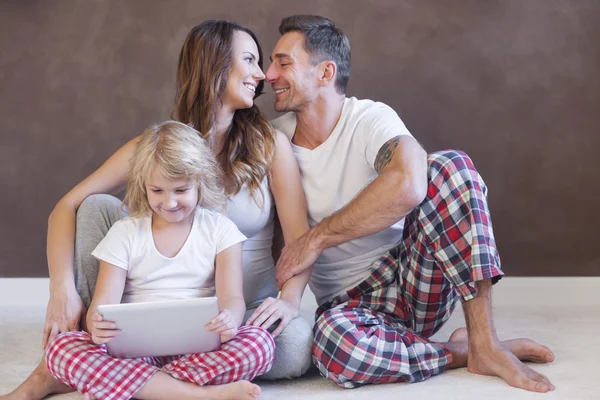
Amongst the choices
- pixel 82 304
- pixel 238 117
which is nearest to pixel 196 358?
pixel 82 304

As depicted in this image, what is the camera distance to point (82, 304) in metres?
1.92

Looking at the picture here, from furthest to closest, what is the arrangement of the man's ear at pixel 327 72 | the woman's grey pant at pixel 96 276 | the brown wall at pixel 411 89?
the brown wall at pixel 411 89 < the man's ear at pixel 327 72 < the woman's grey pant at pixel 96 276

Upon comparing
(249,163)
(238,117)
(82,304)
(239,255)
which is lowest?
(82,304)

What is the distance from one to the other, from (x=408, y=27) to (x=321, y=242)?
128cm

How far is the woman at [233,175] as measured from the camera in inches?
78.5

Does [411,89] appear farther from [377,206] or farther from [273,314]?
[273,314]

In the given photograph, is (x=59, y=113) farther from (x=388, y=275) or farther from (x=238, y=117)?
(x=388, y=275)

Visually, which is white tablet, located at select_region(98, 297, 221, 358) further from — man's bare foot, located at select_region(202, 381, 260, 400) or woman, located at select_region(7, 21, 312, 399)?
woman, located at select_region(7, 21, 312, 399)

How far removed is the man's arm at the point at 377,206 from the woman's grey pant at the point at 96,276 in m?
0.18

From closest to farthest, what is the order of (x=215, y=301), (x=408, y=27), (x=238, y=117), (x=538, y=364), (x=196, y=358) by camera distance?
(x=215, y=301), (x=196, y=358), (x=538, y=364), (x=238, y=117), (x=408, y=27)

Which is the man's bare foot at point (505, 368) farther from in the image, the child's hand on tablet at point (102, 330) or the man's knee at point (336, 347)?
the child's hand on tablet at point (102, 330)

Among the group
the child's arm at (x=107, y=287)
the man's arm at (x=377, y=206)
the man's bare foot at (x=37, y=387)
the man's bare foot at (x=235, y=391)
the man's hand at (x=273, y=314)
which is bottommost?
the man's bare foot at (x=37, y=387)

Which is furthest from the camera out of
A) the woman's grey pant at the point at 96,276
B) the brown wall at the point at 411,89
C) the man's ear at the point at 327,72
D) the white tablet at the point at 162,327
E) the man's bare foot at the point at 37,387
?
the brown wall at the point at 411,89

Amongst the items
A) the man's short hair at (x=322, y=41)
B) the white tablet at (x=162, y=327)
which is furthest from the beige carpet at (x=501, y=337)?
the man's short hair at (x=322, y=41)
